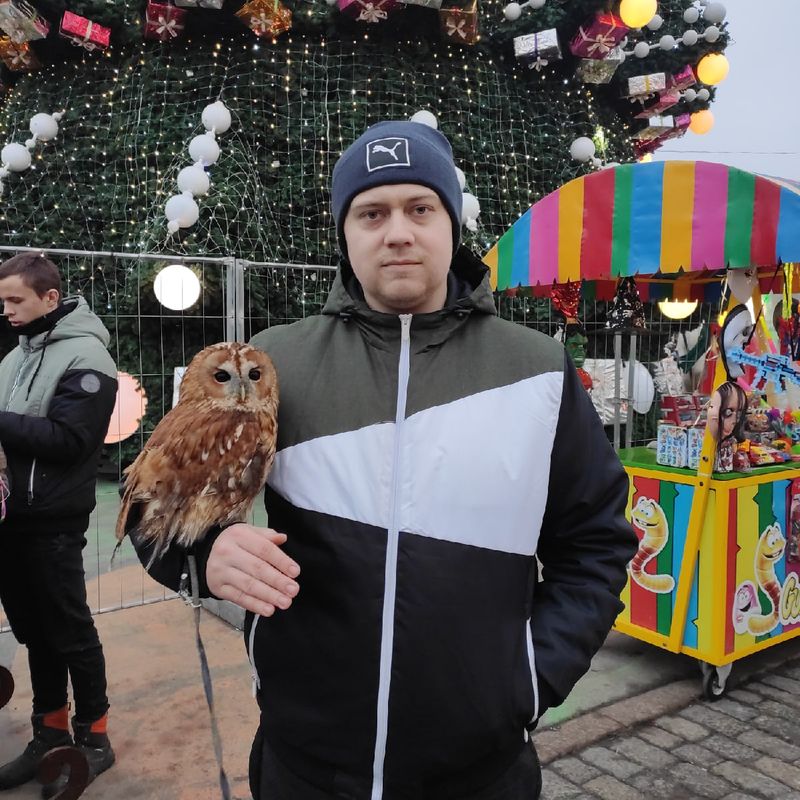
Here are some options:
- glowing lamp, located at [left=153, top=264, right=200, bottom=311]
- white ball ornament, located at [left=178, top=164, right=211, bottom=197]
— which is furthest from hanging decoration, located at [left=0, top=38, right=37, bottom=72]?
glowing lamp, located at [left=153, top=264, right=200, bottom=311]

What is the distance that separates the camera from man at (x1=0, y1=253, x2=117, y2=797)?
8.52ft

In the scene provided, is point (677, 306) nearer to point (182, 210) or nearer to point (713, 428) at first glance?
point (713, 428)

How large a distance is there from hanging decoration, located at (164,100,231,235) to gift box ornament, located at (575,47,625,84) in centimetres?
579

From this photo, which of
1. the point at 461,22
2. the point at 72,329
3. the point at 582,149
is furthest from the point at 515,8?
the point at 72,329

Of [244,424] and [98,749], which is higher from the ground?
[244,424]

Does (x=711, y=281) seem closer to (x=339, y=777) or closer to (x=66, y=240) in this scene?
(x=339, y=777)

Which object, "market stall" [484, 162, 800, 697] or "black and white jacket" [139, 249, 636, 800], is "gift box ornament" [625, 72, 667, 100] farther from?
"black and white jacket" [139, 249, 636, 800]

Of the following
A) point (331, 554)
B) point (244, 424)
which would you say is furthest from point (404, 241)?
point (331, 554)

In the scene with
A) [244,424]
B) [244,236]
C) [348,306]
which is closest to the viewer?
[244,424]

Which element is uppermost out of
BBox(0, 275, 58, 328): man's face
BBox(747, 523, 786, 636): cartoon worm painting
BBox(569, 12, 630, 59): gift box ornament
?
BBox(569, 12, 630, 59): gift box ornament

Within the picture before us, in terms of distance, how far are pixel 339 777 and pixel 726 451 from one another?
301cm

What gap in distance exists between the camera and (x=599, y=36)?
9.74m

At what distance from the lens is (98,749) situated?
2.86 metres

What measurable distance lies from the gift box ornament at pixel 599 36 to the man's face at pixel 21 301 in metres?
9.42
